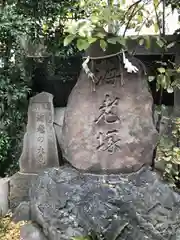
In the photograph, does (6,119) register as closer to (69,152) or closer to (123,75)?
(69,152)

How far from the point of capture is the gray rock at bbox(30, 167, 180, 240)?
114 inches

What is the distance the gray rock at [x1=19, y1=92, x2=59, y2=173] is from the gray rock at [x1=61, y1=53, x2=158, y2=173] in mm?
434

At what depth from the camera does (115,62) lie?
3197mm

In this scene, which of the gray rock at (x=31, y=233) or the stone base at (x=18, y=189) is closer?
the gray rock at (x=31, y=233)

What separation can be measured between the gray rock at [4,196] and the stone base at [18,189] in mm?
43

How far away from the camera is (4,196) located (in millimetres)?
3730

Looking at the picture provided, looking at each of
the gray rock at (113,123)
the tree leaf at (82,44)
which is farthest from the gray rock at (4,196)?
the tree leaf at (82,44)

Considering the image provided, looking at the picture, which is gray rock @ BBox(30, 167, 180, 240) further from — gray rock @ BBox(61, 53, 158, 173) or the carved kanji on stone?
the carved kanji on stone

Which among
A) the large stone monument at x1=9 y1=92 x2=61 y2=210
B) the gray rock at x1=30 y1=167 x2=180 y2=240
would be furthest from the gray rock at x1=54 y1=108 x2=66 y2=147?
the gray rock at x1=30 y1=167 x2=180 y2=240

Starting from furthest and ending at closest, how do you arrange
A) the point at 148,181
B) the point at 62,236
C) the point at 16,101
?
1. the point at 16,101
2. the point at 148,181
3. the point at 62,236

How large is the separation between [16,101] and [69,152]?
3.04 ft

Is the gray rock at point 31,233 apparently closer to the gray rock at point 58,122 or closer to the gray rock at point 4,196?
the gray rock at point 4,196

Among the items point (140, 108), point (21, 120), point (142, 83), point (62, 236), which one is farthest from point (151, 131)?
point (21, 120)

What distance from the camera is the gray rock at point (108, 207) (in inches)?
114
